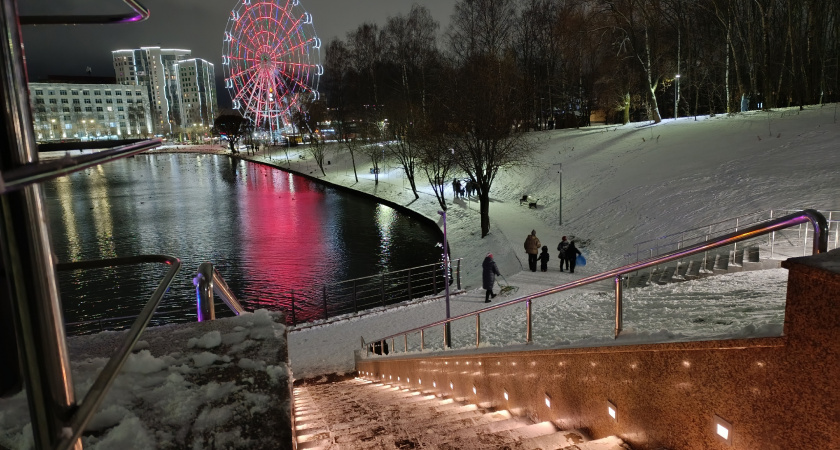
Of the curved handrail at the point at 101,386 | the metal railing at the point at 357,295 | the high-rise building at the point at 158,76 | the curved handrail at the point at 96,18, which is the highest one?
the high-rise building at the point at 158,76

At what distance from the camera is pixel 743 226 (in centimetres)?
1709

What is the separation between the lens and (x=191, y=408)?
1.93 m

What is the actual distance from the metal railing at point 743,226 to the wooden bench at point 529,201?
9.80 m

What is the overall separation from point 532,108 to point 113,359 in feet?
164

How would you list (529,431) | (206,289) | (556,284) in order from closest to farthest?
(206,289) < (529,431) < (556,284)

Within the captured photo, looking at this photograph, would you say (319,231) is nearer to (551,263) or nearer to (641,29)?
(551,263)

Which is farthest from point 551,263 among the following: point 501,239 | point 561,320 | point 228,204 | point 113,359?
point 228,204

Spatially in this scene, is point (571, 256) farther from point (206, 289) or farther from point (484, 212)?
point (206, 289)

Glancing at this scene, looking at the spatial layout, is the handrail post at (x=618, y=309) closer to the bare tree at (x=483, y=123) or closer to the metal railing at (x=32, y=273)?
the metal railing at (x=32, y=273)

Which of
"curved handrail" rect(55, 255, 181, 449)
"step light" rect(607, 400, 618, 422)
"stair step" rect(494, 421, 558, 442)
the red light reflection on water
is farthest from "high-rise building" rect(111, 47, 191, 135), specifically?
"curved handrail" rect(55, 255, 181, 449)

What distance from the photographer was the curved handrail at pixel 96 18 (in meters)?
1.50

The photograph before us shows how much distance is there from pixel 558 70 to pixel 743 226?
1497 inches

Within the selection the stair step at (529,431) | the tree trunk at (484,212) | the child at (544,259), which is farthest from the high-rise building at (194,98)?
the stair step at (529,431)

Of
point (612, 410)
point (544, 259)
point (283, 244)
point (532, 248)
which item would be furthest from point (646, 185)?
point (612, 410)
